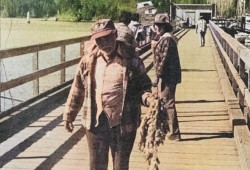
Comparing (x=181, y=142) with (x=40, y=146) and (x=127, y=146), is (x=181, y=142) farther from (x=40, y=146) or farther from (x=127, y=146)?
(x=127, y=146)

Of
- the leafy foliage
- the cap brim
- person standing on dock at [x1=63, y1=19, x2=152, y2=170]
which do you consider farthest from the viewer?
the leafy foliage

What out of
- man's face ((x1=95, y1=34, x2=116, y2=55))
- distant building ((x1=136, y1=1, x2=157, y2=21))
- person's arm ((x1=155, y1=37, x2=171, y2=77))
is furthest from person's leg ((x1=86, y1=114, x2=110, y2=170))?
distant building ((x1=136, y1=1, x2=157, y2=21))

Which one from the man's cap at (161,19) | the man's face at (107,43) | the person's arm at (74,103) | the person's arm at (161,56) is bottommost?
the person's arm at (74,103)

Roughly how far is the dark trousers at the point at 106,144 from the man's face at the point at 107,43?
41 centimetres

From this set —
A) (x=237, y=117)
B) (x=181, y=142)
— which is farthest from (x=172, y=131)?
(x=237, y=117)

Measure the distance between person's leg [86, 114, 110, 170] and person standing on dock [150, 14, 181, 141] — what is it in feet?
7.84

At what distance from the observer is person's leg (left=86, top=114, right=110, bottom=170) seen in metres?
3.65

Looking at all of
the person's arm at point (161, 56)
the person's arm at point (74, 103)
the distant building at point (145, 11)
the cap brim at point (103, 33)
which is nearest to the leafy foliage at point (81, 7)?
the person's arm at point (161, 56)

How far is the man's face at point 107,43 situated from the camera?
11.2 feet

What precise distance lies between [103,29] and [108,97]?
431mm

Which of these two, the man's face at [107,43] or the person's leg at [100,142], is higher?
the man's face at [107,43]

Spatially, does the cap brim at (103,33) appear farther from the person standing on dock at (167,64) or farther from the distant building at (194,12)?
the distant building at (194,12)

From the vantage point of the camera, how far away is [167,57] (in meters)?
6.16

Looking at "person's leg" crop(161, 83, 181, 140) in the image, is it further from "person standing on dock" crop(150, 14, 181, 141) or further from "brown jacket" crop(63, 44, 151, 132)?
"brown jacket" crop(63, 44, 151, 132)
